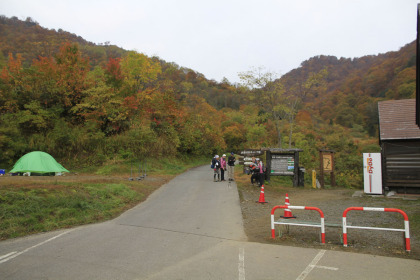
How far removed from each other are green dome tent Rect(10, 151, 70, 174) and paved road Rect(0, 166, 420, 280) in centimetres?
1301

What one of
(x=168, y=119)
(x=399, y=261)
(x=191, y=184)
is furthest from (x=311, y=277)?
Answer: (x=168, y=119)

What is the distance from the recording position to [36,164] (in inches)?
794

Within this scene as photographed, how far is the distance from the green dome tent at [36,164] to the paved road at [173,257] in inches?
512

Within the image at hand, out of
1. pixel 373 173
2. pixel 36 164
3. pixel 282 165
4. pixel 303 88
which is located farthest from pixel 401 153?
pixel 36 164

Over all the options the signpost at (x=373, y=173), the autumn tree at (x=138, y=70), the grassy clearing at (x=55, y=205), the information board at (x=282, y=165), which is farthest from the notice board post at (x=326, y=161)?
the autumn tree at (x=138, y=70)

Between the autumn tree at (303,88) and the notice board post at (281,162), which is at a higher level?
the autumn tree at (303,88)

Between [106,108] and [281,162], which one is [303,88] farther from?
[106,108]

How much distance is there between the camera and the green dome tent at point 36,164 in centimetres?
1992

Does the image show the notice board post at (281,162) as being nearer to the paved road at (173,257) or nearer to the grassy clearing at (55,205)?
the grassy clearing at (55,205)

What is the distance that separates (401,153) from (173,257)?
14589 millimetres

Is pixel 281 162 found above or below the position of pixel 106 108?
below

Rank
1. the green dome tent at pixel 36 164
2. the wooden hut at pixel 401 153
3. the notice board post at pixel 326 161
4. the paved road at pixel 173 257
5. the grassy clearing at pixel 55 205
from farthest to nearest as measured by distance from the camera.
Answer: the notice board post at pixel 326 161
the green dome tent at pixel 36 164
the wooden hut at pixel 401 153
the grassy clearing at pixel 55 205
the paved road at pixel 173 257

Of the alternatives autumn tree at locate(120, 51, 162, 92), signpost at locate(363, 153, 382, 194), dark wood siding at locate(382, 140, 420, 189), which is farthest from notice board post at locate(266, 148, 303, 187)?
autumn tree at locate(120, 51, 162, 92)

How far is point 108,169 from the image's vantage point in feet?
74.4
